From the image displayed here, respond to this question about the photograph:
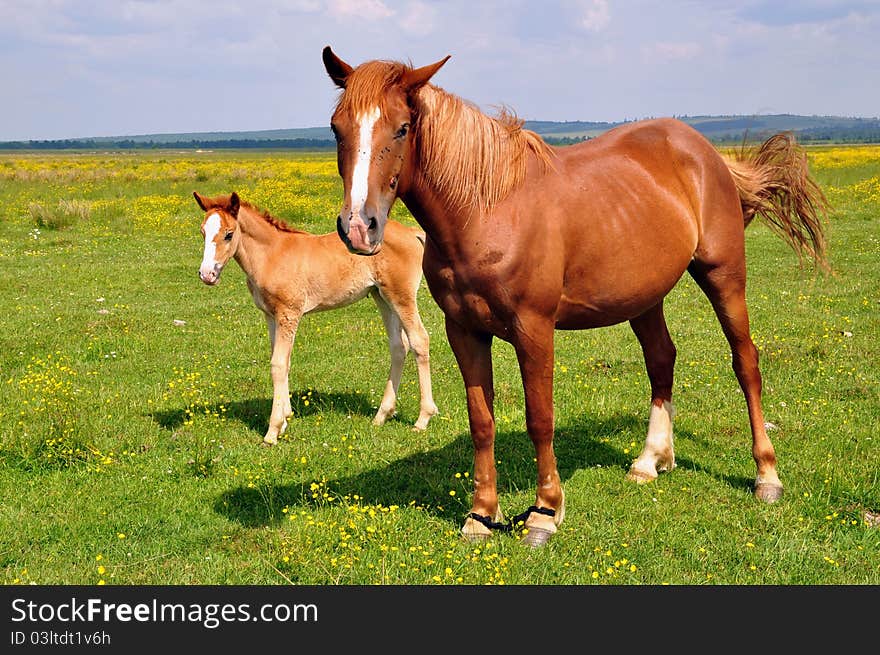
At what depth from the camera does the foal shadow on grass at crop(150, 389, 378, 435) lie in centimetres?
782

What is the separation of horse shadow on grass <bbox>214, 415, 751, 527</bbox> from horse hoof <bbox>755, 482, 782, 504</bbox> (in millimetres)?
234

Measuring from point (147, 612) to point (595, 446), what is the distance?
4.19 m

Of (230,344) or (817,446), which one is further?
(230,344)

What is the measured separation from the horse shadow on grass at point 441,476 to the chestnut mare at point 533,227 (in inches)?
22.0

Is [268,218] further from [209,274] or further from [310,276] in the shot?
[209,274]

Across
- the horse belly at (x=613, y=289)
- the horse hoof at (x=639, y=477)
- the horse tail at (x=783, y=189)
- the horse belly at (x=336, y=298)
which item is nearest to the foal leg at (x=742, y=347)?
the horse belly at (x=613, y=289)

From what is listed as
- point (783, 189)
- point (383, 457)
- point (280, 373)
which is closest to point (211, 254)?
point (280, 373)

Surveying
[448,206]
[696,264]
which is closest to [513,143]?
[448,206]

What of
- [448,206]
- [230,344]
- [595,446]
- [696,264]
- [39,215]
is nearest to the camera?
[448,206]

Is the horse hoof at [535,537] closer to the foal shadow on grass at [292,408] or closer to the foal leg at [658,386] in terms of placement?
the foal leg at [658,386]

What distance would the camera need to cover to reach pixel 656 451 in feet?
20.6

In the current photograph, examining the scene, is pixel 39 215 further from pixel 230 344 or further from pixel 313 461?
pixel 313 461

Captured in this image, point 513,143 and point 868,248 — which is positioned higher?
point 513,143

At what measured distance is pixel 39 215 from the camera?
2198 centimetres
